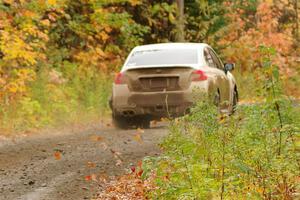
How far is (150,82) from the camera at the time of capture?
1505 centimetres

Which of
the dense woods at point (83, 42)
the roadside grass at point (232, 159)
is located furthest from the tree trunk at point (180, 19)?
the roadside grass at point (232, 159)

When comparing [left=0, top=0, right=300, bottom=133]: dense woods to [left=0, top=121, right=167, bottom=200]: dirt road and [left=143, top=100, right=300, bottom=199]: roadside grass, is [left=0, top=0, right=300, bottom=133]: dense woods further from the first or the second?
[left=143, top=100, right=300, bottom=199]: roadside grass

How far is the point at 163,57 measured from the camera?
15438 millimetres

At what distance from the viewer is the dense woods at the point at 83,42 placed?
17234 mm

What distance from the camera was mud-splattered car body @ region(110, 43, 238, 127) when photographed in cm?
1491

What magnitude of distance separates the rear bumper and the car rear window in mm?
583

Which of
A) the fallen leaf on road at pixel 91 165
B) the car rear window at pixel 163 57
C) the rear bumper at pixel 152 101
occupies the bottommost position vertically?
the fallen leaf on road at pixel 91 165

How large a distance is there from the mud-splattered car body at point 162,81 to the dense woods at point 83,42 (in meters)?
1.12

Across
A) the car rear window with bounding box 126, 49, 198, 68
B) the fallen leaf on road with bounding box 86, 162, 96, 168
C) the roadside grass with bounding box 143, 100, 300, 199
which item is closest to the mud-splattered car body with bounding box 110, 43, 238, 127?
the car rear window with bounding box 126, 49, 198, 68

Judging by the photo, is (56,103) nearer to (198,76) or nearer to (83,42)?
(198,76)

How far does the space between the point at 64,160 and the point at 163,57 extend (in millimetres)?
4895

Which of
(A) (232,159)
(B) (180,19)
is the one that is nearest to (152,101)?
(A) (232,159)

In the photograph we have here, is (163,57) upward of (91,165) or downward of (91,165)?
upward

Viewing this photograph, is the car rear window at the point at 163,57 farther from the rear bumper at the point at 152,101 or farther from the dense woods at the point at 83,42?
the dense woods at the point at 83,42
